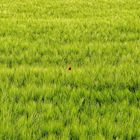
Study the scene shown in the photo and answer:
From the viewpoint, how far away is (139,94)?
4.58 m

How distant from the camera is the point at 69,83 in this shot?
493cm

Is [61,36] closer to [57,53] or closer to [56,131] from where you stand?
[57,53]

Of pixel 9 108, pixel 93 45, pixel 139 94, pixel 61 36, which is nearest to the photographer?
pixel 9 108

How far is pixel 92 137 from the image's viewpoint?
3451 mm

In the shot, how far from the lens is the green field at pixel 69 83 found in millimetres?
3619

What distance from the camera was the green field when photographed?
3.62 meters

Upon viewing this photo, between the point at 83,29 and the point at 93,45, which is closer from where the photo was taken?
the point at 93,45

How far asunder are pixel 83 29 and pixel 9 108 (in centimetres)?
541

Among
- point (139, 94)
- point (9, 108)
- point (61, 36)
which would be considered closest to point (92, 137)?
point (9, 108)

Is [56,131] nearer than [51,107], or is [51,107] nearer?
[56,131]

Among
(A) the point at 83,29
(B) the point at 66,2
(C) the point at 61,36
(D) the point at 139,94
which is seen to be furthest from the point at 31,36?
(B) the point at 66,2

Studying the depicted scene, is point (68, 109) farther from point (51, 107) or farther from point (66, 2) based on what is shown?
point (66, 2)

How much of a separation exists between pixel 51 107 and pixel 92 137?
77 cm

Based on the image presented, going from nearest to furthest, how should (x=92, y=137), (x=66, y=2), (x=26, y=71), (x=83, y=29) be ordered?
(x=92, y=137)
(x=26, y=71)
(x=83, y=29)
(x=66, y=2)
